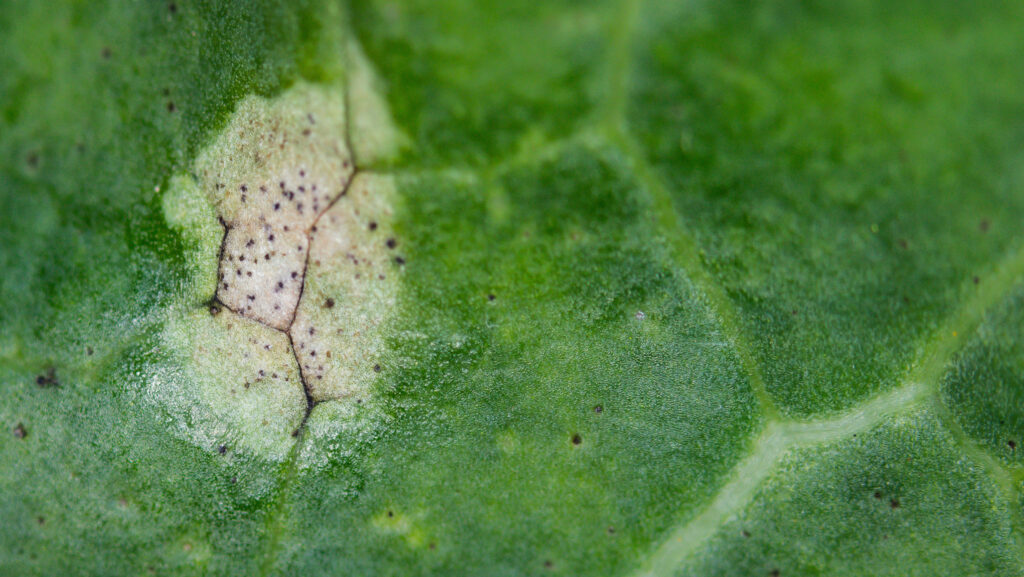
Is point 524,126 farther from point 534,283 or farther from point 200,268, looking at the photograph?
point 200,268

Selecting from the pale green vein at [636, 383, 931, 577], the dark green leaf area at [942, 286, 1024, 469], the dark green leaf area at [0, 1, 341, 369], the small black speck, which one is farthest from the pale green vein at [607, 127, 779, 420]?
the small black speck

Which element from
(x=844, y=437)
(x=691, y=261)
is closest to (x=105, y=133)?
(x=691, y=261)

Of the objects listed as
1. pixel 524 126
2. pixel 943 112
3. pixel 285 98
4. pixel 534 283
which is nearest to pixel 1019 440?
pixel 943 112

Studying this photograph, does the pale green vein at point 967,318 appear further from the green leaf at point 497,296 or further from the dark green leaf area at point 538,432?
the dark green leaf area at point 538,432

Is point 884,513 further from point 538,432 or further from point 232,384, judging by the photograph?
point 232,384

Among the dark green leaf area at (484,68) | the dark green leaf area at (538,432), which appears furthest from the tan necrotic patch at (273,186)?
the dark green leaf area at (538,432)

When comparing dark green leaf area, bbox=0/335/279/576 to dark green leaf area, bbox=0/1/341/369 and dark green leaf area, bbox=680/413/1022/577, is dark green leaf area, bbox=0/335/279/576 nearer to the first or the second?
dark green leaf area, bbox=0/1/341/369
